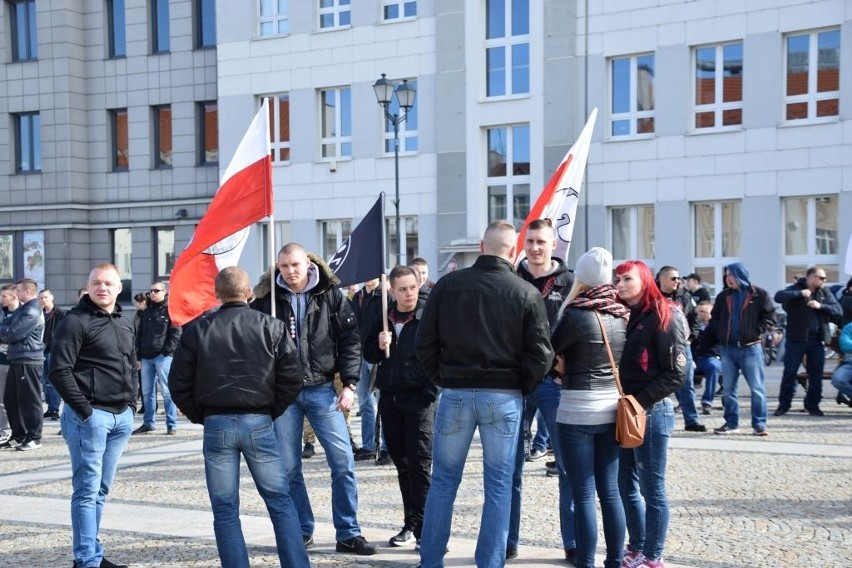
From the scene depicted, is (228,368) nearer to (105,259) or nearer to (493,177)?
(493,177)

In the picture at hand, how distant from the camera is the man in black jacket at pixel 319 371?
7.18 meters

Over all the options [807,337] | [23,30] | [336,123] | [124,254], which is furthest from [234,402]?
[23,30]

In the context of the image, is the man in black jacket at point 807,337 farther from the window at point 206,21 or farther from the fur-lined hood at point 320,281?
the window at point 206,21

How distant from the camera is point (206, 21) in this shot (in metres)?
32.8

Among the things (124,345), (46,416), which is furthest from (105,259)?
(124,345)

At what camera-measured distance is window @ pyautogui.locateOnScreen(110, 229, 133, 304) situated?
34.2 meters

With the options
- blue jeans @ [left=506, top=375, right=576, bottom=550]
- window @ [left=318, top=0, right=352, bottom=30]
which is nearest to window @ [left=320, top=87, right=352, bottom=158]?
window @ [left=318, top=0, right=352, bottom=30]

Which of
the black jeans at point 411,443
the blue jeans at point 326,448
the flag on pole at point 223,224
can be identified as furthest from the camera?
the flag on pole at point 223,224

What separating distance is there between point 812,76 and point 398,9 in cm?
1099

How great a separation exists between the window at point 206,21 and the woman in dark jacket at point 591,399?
28295 mm

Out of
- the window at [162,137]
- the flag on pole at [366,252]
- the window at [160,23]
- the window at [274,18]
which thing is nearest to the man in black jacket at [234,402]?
the flag on pole at [366,252]

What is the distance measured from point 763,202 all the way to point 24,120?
22.8 m

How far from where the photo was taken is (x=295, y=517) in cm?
614

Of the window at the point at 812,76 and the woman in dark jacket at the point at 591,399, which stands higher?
the window at the point at 812,76
